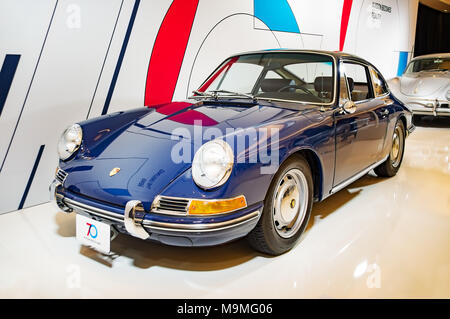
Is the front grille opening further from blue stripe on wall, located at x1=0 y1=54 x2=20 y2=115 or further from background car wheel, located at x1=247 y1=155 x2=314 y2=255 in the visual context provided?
blue stripe on wall, located at x1=0 y1=54 x2=20 y2=115

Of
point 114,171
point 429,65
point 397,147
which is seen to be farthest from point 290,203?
point 429,65

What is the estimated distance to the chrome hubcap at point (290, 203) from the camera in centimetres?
205

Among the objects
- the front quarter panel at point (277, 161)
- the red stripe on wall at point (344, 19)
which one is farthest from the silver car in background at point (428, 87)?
the front quarter panel at point (277, 161)

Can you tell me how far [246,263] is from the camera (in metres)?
2.04

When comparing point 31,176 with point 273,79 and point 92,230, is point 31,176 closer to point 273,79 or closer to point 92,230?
point 92,230

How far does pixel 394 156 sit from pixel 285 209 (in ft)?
7.04

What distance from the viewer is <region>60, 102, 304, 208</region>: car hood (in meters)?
1.77

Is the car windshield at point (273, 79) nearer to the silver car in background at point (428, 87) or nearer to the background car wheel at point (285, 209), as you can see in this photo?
the background car wheel at point (285, 209)

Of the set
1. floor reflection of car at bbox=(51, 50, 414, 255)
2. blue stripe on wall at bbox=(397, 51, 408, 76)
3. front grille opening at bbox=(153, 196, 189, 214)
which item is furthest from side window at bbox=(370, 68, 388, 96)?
blue stripe on wall at bbox=(397, 51, 408, 76)

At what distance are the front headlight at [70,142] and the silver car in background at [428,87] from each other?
5707 millimetres

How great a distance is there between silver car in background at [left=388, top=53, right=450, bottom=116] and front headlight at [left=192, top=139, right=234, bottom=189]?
18.1 feet

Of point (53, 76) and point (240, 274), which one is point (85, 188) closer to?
point (240, 274)

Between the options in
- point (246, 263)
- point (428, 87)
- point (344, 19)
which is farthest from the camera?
point (344, 19)
